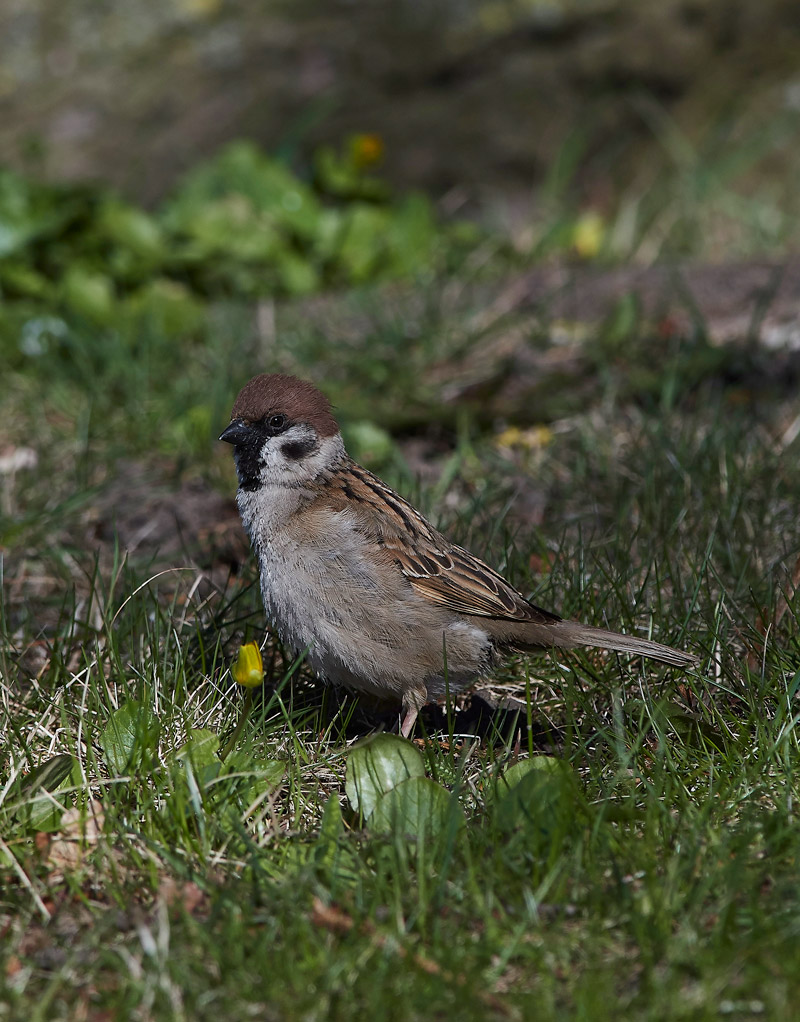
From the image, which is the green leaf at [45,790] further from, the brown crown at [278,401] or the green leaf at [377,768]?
the brown crown at [278,401]

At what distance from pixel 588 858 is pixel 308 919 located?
66cm

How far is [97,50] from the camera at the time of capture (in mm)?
8422

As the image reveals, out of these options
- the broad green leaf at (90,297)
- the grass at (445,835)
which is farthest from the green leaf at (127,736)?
the broad green leaf at (90,297)

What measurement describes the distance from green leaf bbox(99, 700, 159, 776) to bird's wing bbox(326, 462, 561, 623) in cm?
94

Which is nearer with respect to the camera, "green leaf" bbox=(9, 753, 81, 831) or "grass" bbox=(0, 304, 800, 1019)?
"grass" bbox=(0, 304, 800, 1019)

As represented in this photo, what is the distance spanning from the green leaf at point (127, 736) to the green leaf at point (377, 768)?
557 mm

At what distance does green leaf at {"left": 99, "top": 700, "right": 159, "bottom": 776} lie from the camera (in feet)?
10.7

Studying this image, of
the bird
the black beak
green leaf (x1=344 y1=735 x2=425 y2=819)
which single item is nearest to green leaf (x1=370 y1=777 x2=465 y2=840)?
green leaf (x1=344 y1=735 x2=425 y2=819)

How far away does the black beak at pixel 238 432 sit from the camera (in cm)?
400

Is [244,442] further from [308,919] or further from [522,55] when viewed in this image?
[522,55]

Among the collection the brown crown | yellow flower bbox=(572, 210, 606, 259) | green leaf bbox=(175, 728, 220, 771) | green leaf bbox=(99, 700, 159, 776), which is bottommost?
yellow flower bbox=(572, 210, 606, 259)

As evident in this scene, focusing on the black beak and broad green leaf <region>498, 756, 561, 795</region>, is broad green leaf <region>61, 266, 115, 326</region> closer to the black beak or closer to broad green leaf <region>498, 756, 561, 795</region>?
the black beak

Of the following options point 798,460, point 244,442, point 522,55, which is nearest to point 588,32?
point 522,55

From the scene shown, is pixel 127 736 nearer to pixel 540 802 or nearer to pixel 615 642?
pixel 540 802
